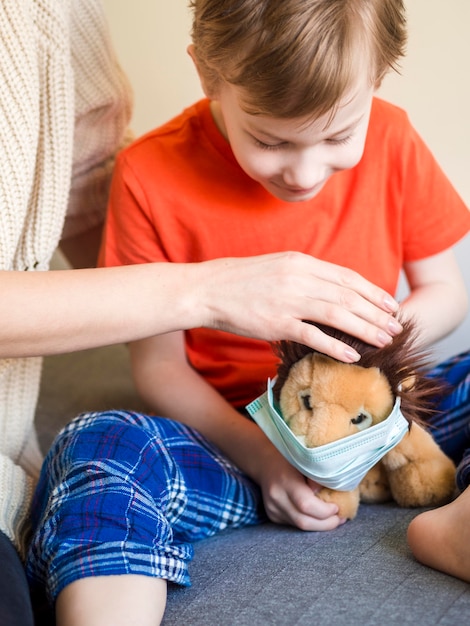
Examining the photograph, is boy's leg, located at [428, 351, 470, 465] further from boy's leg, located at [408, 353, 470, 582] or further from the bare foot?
the bare foot

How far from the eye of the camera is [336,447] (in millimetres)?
759

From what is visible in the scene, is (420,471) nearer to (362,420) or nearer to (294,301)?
(362,420)

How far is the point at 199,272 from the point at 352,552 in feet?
1.09

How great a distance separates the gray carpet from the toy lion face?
13 centimetres

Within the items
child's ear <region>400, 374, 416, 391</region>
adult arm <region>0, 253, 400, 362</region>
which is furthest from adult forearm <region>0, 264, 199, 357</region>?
child's ear <region>400, 374, 416, 391</region>

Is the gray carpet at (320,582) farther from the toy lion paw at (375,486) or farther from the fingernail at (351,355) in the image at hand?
the fingernail at (351,355)

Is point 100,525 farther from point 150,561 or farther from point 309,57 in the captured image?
point 309,57

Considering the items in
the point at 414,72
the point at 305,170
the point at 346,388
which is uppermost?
the point at 414,72

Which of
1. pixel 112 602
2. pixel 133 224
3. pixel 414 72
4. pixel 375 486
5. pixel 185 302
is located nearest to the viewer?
pixel 112 602

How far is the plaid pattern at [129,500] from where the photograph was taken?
29.2 inches

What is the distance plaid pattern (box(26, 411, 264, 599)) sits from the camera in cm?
74

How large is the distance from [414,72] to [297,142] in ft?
1.97

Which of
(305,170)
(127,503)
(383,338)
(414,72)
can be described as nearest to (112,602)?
(127,503)

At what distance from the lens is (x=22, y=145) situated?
0.93 metres
